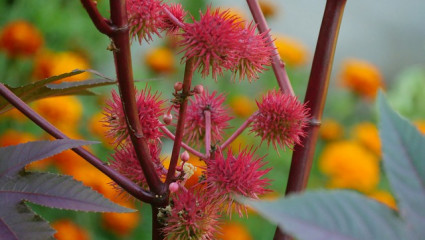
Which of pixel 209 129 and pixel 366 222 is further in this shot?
pixel 209 129

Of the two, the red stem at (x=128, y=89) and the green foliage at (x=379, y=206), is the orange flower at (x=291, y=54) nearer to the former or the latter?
the red stem at (x=128, y=89)

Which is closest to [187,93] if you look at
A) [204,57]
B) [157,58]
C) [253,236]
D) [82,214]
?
[204,57]

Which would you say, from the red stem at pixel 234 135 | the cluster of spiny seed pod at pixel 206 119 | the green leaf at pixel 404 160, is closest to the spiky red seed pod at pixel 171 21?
the cluster of spiny seed pod at pixel 206 119

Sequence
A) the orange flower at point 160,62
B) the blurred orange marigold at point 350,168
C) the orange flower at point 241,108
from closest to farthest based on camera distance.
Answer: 1. the blurred orange marigold at point 350,168
2. the orange flower at point 241,108
3. the orange flower at point 160,62

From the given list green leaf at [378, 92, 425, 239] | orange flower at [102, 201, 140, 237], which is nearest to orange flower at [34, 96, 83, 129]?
orange flower at [102, 201, 140, 237]

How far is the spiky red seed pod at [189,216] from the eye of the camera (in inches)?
19.7

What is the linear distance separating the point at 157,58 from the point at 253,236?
614 mm

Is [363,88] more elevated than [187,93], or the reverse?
[363,88]

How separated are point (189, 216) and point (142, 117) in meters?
0.09

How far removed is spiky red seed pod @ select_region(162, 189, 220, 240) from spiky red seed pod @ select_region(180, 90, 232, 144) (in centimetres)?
8

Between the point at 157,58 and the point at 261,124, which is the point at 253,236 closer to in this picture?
the point at 157,58

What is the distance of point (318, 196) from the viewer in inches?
11.5

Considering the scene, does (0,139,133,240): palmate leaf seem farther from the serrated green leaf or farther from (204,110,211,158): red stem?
(204,110,211,158): red stem

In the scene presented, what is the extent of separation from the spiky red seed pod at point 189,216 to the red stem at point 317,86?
95 mm
